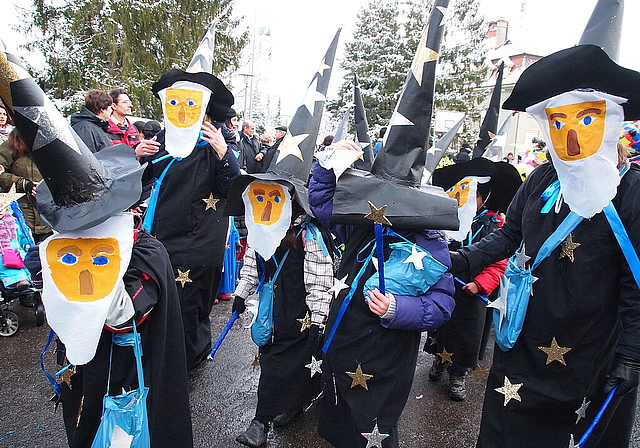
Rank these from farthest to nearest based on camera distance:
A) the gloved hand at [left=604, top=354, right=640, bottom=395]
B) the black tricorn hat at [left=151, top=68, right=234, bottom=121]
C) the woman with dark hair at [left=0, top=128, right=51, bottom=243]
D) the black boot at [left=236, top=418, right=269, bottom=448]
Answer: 1. the woman with dark hair at [left=0, top=128, right=51, bottom=243]
2. the black tricorn hat at [left=151, top=68, right=234, bottom=121]
3. the black boot at [left=236, top=418, right=269, bottom=448]
4. the gloved hand at [left=604, top=354, right=640, bottom=395]

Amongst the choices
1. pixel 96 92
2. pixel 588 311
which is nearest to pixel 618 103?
pixel 588 311

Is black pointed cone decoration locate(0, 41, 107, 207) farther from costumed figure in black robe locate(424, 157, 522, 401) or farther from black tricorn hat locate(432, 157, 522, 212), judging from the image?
black tricorn hat locate(432, 157, 522, 212)

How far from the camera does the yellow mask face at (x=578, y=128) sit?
2.15 m

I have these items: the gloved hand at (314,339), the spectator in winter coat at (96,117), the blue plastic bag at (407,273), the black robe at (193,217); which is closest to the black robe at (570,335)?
the blue plastic bag at (407,273)

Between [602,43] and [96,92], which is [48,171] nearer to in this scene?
[602,43]

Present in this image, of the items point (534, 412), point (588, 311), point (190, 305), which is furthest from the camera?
point (190, 305)

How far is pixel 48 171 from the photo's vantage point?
6.20 feet

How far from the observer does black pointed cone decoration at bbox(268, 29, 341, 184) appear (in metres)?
2.97

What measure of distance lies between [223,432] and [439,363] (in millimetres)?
2042

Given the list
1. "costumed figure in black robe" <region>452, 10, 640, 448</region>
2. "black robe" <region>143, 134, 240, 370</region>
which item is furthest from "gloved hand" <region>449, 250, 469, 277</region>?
"black robe" <region>143, 134, 240, 370</region>

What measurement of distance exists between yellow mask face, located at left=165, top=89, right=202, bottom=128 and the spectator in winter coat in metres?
1.55

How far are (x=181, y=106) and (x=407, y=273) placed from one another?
241 cm

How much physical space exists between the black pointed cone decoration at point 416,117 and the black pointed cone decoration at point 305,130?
0.76 meters

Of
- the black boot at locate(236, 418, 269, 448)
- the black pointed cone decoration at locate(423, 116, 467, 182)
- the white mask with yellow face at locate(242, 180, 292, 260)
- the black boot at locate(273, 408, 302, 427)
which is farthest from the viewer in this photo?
the black pointed cone decoration at locate(423, 116, 467, 182)
